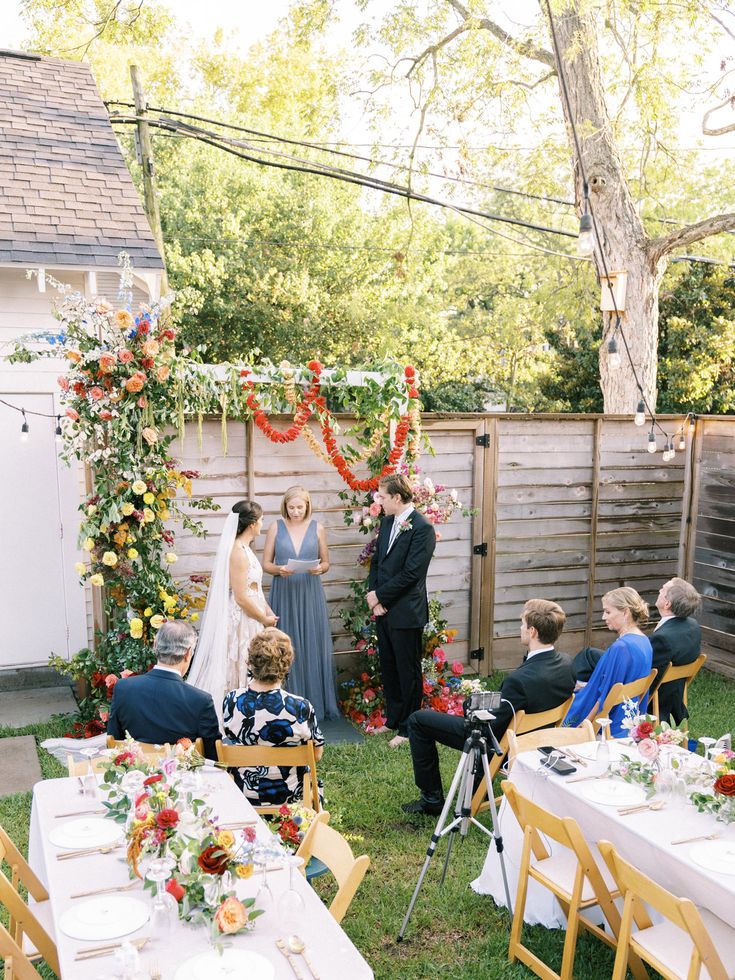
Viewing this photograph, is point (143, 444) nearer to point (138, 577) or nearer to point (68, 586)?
point (138, 577)

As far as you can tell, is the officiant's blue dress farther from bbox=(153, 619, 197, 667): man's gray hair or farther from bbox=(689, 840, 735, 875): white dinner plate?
bbox=(689, 840, 735, 875): white dinner plate

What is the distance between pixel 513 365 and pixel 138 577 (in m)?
20.2

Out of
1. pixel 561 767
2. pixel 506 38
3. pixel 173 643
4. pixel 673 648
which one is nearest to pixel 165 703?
pixel 173 643

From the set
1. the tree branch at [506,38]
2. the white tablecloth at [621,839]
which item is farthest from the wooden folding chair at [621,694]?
the tree branch at [506,38]

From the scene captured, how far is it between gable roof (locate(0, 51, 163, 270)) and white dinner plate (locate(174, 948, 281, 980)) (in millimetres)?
6049

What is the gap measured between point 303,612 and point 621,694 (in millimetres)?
A: 2659

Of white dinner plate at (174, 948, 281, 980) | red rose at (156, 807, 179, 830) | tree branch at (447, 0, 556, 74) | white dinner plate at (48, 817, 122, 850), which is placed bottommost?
white dinner plate at (48, 817, 122, 850)

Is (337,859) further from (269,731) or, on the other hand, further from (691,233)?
(691,233)

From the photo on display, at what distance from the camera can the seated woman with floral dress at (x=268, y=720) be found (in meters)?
4.24

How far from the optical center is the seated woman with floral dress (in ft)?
13.9

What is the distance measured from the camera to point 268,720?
13.9 ft

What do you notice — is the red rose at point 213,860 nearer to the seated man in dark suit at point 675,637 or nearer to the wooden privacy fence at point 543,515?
the seated man in dark suit at point 675,637

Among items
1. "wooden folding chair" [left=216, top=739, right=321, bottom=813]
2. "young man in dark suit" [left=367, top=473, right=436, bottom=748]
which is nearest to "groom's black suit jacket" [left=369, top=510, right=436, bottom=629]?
"young man in dark suit" [left=367, top=473, right=436, bottom=748]

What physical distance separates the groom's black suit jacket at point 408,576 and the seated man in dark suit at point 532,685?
55.3 inches
